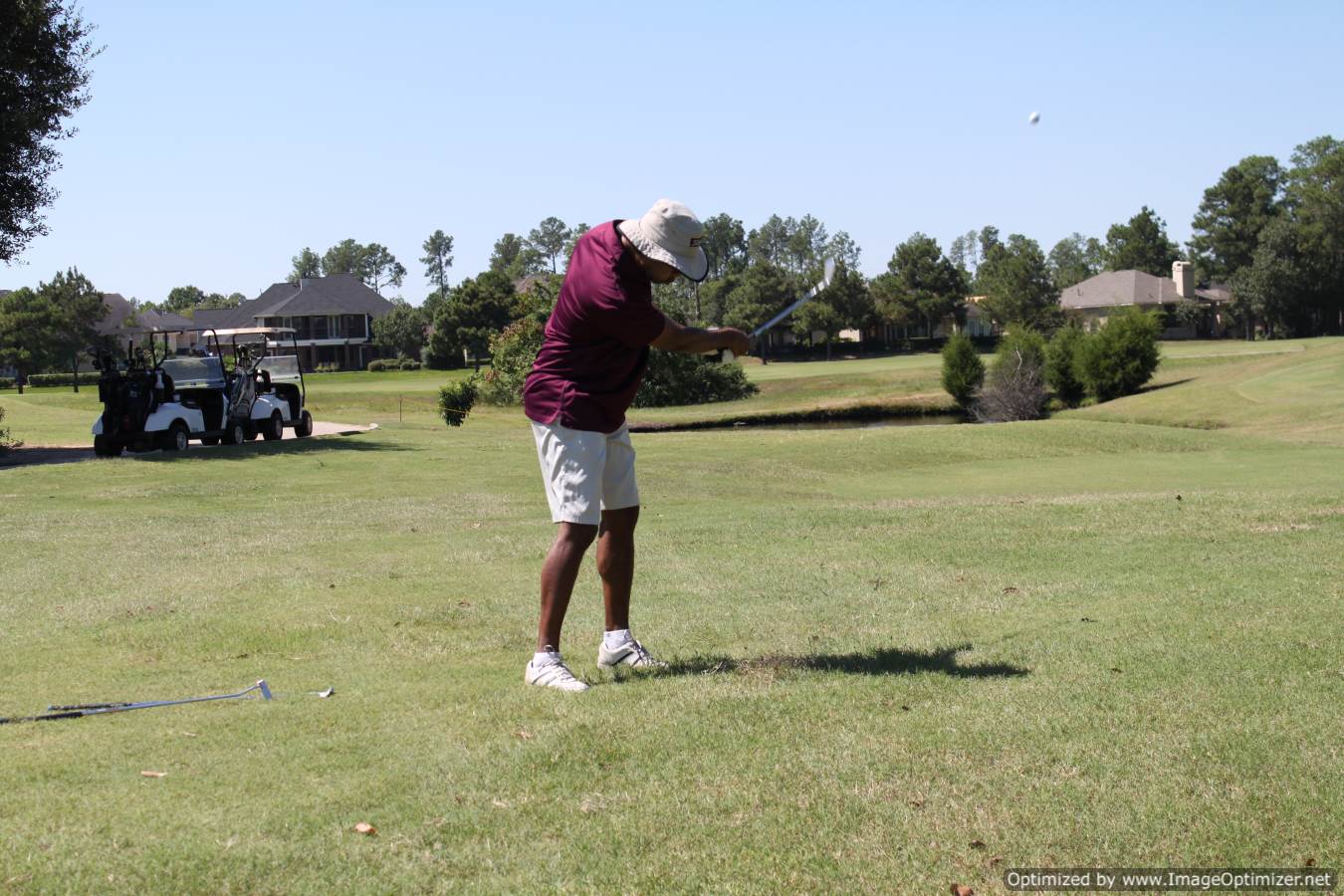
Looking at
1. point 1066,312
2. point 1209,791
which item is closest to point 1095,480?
point 1209,791

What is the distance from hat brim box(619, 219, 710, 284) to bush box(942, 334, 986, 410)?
4867 centimetres

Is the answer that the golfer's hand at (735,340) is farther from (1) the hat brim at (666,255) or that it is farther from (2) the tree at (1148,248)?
(2) the tree at (1148,248)

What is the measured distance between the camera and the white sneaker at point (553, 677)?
575 centimetres

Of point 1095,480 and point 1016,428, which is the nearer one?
point 1095,480

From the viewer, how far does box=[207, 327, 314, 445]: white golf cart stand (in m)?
26.0

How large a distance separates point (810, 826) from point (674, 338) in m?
2.62

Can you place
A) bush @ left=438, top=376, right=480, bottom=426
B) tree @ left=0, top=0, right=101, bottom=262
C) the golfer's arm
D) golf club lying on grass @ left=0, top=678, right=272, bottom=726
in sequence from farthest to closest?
bush @ left=438, top=376, right=480, bottom=426 → tree @ left=0, top=0, right=101, bottom=262 → the golfer's arm → golf club lying on grass @ left=0, top=678, right=272, bottom=726

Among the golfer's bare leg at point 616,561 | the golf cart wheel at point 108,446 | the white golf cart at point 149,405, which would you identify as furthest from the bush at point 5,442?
the golfer's bare leg at point 616,561

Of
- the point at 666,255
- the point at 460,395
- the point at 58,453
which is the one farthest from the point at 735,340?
the point at 460,395

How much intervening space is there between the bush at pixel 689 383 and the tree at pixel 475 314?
121 ft

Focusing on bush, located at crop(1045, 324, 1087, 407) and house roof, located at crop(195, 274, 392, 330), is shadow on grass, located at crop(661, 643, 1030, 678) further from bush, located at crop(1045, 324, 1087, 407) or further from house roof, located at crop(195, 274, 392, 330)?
house roof, located at crop(195, 274, 392, 330)

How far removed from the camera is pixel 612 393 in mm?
6051

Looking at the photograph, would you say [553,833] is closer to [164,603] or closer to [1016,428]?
[164,603]

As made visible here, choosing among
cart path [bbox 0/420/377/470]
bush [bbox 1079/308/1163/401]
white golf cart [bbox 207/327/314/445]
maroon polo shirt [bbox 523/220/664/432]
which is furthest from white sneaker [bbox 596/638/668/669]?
bush [bbox 1079/308/1163/401]
